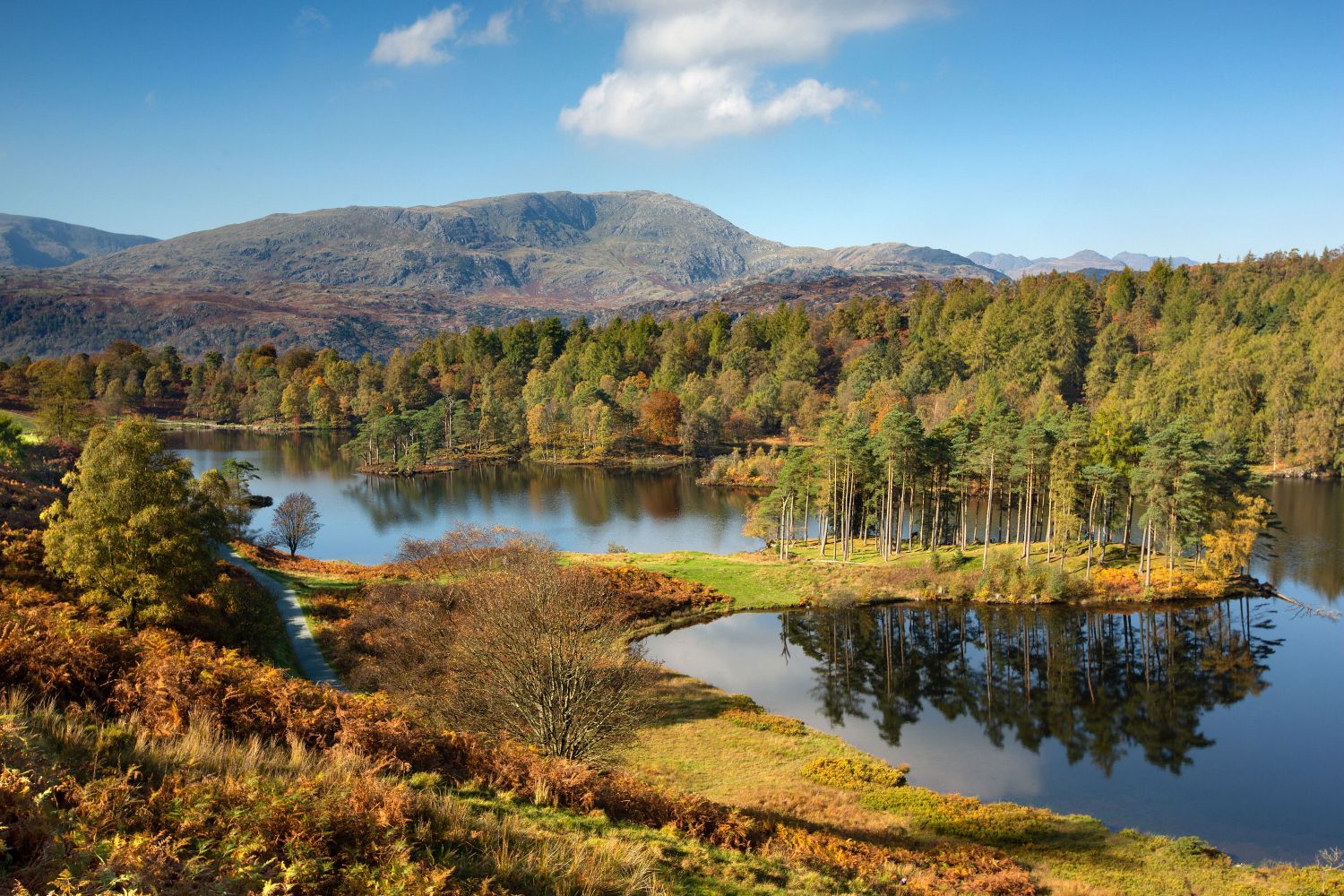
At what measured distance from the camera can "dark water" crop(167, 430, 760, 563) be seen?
63.9 meters

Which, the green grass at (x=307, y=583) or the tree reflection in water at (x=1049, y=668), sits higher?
the green grass at (x=307, y=583)

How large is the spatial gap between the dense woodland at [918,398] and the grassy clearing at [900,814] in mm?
29132

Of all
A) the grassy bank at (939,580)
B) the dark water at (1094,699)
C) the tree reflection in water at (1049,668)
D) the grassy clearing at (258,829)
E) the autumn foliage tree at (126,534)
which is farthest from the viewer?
the grassy bank at (939,580)

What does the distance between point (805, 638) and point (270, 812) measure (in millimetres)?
36625

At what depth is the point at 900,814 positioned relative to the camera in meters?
21.3

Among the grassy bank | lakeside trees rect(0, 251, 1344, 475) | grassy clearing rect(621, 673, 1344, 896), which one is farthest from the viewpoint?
lakeside trees rect(0, 251, 1344, 475)

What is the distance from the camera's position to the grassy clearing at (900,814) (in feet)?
57.6

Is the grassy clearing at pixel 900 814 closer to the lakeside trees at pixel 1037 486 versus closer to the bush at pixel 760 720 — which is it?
the bush at pixel 760 720

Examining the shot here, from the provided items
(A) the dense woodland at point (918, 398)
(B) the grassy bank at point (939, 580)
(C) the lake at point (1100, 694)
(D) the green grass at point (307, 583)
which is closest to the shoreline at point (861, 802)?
(C) the lake at point (1100, 694)

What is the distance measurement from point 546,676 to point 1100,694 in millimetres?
25990

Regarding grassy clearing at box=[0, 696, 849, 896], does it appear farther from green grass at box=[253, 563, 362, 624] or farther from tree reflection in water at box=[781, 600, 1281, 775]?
green grass at box=[253, 563, 362, 624]

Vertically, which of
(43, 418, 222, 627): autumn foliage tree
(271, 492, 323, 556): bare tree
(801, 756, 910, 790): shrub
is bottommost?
(801, 756, 910, 790): shrub

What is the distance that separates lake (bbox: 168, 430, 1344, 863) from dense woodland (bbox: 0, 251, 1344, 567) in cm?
837

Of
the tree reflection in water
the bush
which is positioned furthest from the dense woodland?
the bush
